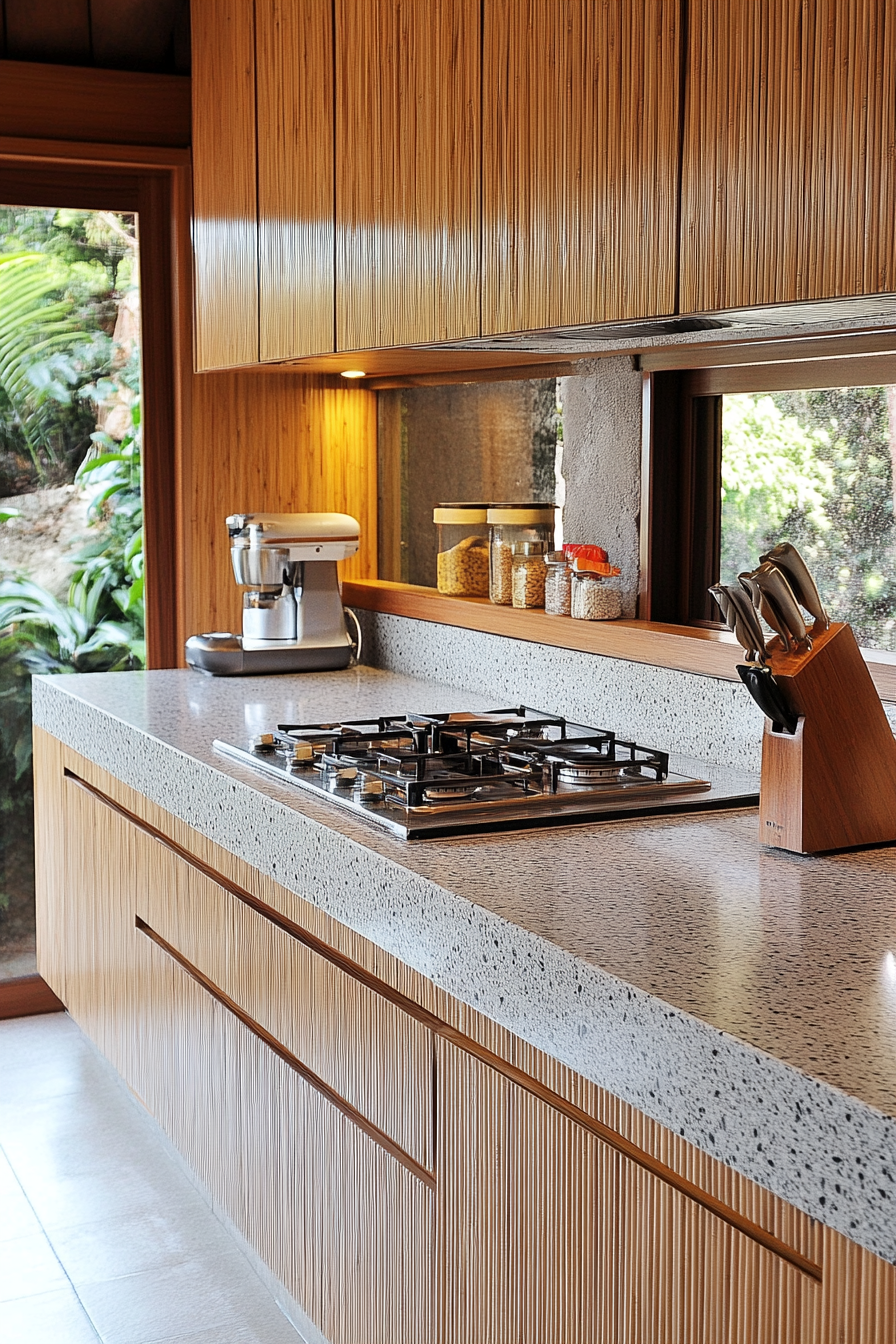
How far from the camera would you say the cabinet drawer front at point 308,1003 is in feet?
5.80

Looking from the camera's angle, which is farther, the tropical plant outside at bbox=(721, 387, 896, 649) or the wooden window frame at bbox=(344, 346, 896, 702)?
the wooden window frame at bbox=(344, 346, 896, 702)

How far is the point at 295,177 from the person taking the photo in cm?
277

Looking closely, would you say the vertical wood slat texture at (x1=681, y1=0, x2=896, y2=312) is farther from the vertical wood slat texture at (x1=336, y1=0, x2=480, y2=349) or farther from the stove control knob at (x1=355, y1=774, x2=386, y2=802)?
the stove control knob at (x1=355, y1=774, x2=386, y2=802)

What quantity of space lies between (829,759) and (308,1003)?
0.83 metres

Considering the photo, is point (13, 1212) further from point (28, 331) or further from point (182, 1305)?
point (28, 331)

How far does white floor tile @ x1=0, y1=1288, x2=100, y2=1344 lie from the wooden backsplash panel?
1651 millimetres

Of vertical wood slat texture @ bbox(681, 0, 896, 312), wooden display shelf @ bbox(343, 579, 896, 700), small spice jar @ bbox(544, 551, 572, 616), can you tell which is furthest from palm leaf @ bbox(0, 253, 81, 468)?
vertical wood slat texture @ bbox(681, 0, 896, 312)

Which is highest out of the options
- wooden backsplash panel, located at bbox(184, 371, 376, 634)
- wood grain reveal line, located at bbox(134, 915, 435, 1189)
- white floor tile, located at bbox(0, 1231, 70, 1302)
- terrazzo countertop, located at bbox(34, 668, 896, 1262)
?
wooden backsplash panel, located at bbox(184, 371, 376, 634)

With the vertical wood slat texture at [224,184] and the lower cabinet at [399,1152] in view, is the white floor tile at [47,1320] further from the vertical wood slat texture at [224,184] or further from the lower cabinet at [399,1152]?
the vertical wood slat texture at [224,184]

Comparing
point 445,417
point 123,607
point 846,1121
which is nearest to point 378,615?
point 445,417

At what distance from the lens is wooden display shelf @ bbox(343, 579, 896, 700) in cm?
220

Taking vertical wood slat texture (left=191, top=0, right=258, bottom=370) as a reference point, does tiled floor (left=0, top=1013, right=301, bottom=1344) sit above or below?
below

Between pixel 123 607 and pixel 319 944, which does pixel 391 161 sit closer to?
pixel 319 944

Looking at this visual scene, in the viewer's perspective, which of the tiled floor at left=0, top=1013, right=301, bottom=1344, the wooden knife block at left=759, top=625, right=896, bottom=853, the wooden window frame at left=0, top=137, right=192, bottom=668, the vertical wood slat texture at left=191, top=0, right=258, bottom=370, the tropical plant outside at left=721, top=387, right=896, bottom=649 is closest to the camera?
the wooden knife block at left=759, top=625, right=896, bottom=853
